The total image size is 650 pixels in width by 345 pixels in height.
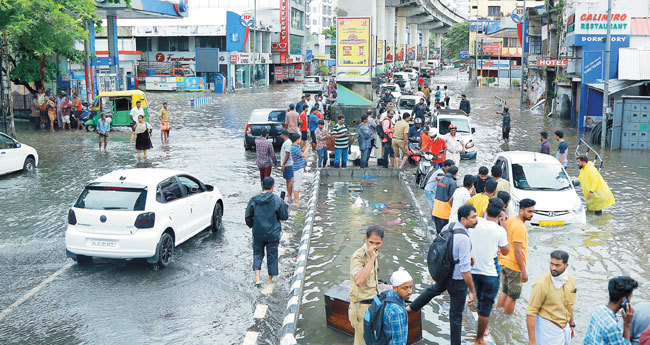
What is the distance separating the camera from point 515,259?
26.4ft

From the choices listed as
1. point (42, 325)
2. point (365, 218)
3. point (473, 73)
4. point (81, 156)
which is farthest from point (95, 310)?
point (473, 73)

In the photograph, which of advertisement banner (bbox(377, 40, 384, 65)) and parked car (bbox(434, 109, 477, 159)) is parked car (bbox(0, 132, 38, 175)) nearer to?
parked car (bbox(434, 109, 477, 159))

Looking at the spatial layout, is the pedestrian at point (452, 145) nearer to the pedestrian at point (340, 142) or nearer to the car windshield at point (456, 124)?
the pedestrian at point (340, 142)

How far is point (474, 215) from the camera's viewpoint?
718cm

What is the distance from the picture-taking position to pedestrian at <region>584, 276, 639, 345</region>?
5.29m

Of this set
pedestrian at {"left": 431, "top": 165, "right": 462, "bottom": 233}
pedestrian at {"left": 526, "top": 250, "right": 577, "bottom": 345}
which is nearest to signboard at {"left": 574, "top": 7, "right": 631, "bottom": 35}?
pedestrian at {"left": 431, "top": 165, "right": 462, "bottom": 233}

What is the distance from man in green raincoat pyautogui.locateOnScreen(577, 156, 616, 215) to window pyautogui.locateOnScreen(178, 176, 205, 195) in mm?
7933

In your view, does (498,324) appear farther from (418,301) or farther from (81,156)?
(81,156)

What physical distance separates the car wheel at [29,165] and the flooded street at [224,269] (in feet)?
1.86

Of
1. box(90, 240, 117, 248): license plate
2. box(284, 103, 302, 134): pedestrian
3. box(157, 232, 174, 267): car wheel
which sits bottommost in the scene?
box(157, 232, 174, 267): car wheel

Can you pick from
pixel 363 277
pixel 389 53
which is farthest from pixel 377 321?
pixel 389 53

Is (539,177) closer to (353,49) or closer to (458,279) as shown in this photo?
(458,279)

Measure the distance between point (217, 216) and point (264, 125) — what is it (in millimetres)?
9978

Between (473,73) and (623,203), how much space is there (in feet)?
236
